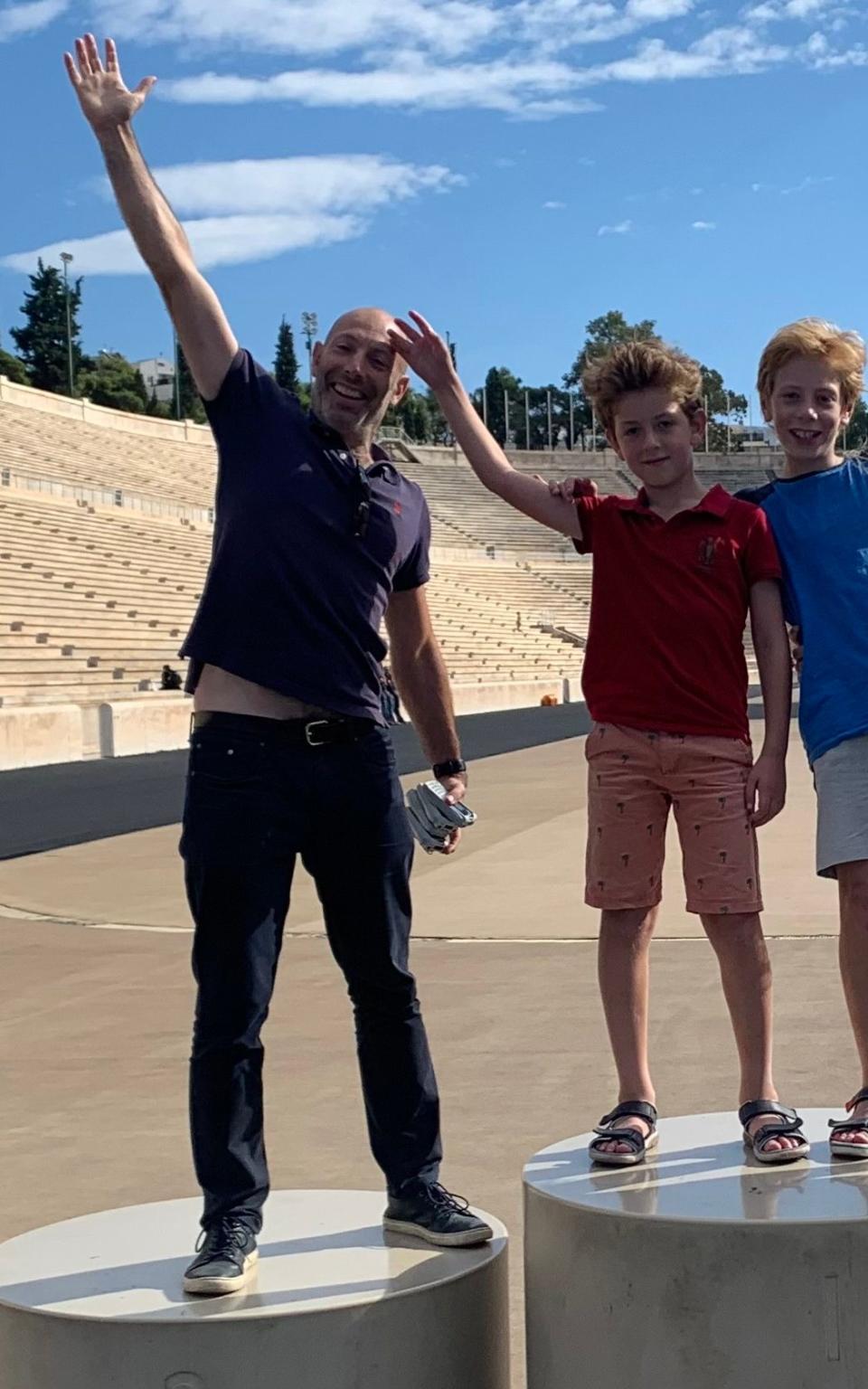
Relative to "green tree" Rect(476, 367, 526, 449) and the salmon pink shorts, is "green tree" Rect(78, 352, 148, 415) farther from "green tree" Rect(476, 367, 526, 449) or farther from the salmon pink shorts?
the salmon pink shorts

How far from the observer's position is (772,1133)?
2.93 m

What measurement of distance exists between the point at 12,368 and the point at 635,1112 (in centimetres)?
7597

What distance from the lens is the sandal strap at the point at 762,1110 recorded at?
3020 millimetres

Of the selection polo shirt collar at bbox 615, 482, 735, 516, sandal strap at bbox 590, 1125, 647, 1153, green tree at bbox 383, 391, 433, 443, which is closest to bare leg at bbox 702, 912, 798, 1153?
sandal strap at bbox 590, 1125, 647, 1153

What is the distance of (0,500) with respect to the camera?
31.7 meters

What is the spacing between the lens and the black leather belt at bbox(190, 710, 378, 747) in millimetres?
2846

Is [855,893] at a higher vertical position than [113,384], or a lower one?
lower

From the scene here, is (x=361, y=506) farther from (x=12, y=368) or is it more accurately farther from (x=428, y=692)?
(x=12, y=368)

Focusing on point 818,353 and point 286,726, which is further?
point 818,353

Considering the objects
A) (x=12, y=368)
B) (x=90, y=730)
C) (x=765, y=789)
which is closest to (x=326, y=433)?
(x=765, y=789)

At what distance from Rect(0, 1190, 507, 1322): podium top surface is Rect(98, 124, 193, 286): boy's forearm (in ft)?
5.36

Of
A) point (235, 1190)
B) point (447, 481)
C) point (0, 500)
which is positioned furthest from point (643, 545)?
point (447, 481)

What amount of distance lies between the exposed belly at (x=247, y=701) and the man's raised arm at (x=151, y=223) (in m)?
0.50

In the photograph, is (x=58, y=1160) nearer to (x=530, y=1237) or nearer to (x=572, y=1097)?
(x=572, y=1097)
